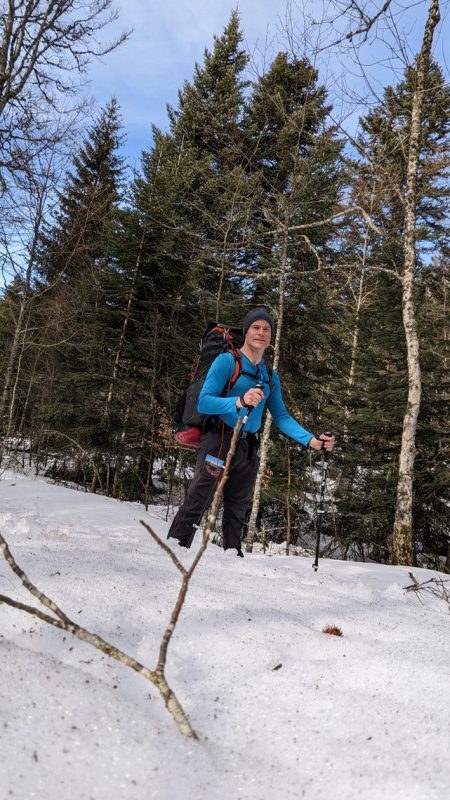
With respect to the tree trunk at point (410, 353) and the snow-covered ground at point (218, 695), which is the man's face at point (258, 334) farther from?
the tree trunk at point (410, 353)

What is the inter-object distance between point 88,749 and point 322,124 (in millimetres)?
10619

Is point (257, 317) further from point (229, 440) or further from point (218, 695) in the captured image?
point (218, 695)

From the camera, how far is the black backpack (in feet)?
12.5

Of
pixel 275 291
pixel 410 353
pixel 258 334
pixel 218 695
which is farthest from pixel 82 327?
pixel 218 695

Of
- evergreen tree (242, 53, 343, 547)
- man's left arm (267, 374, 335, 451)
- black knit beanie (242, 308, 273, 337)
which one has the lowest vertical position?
man's left arm (267, 374, 335, 451)

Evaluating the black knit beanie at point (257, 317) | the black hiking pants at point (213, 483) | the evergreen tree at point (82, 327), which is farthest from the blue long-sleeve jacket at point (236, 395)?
the evergreen tree at point (82, 327)

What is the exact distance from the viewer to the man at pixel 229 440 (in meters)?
3.66

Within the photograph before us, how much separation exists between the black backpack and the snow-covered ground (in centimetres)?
160

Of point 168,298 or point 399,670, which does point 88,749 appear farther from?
point 168,298

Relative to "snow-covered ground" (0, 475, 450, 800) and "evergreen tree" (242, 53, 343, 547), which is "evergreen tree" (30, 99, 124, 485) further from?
"snow-covered ground" (0, 475, 450, 800)

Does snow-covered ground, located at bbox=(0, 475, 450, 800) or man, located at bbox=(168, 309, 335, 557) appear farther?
man, located at bbox=(168, 309, 335, 557)

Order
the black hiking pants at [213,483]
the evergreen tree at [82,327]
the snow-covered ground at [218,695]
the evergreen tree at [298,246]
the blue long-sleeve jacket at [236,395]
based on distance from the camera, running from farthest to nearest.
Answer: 1. the evergreen tree at [82,327]
2. the evergreen tree at [298,246]
3. the black hiking pants at [213,483]
4. the blue long-sleeve jacket at [236,395]
5. the snow-covered ground at [218,695]

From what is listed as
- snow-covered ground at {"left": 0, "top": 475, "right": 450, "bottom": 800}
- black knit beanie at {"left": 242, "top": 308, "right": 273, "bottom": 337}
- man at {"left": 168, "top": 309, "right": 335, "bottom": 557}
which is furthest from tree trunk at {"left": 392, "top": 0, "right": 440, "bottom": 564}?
snow-covered ground at {"left": 0, "top": 475, "right": 450, "bottom": 800}

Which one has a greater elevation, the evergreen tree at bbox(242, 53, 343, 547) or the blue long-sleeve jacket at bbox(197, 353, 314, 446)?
the evergreen tree at bbox(242, 53, 343, 547)
